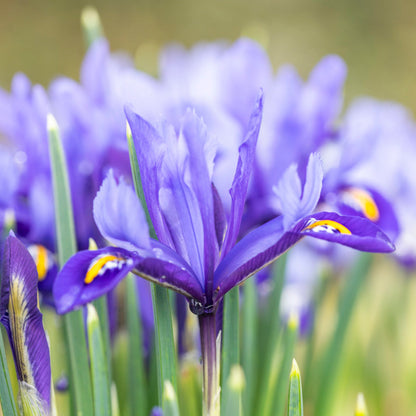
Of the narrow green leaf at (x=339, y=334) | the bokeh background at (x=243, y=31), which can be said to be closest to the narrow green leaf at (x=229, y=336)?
the narrow green leaf at (x=339, y=334)

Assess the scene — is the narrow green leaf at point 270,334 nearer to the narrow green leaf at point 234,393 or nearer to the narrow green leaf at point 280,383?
the narrow green leaf at point 280,383

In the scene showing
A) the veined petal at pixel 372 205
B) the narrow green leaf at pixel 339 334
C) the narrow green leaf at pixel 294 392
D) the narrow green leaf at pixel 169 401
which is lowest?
the narrow green leaf at pixel 339 334

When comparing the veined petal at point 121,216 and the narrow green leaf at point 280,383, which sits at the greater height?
the veined petal at point 121,216

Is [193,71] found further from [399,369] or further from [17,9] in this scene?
[17,9]

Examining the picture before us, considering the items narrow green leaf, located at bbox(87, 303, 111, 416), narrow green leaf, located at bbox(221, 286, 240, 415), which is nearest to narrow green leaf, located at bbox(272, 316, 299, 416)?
narrow green leaf, located at bbox(221, 286, 240, 415)

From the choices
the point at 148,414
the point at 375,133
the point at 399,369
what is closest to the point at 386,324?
the point at 399,369

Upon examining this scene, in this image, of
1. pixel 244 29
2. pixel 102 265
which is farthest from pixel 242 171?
pixel 244 29
